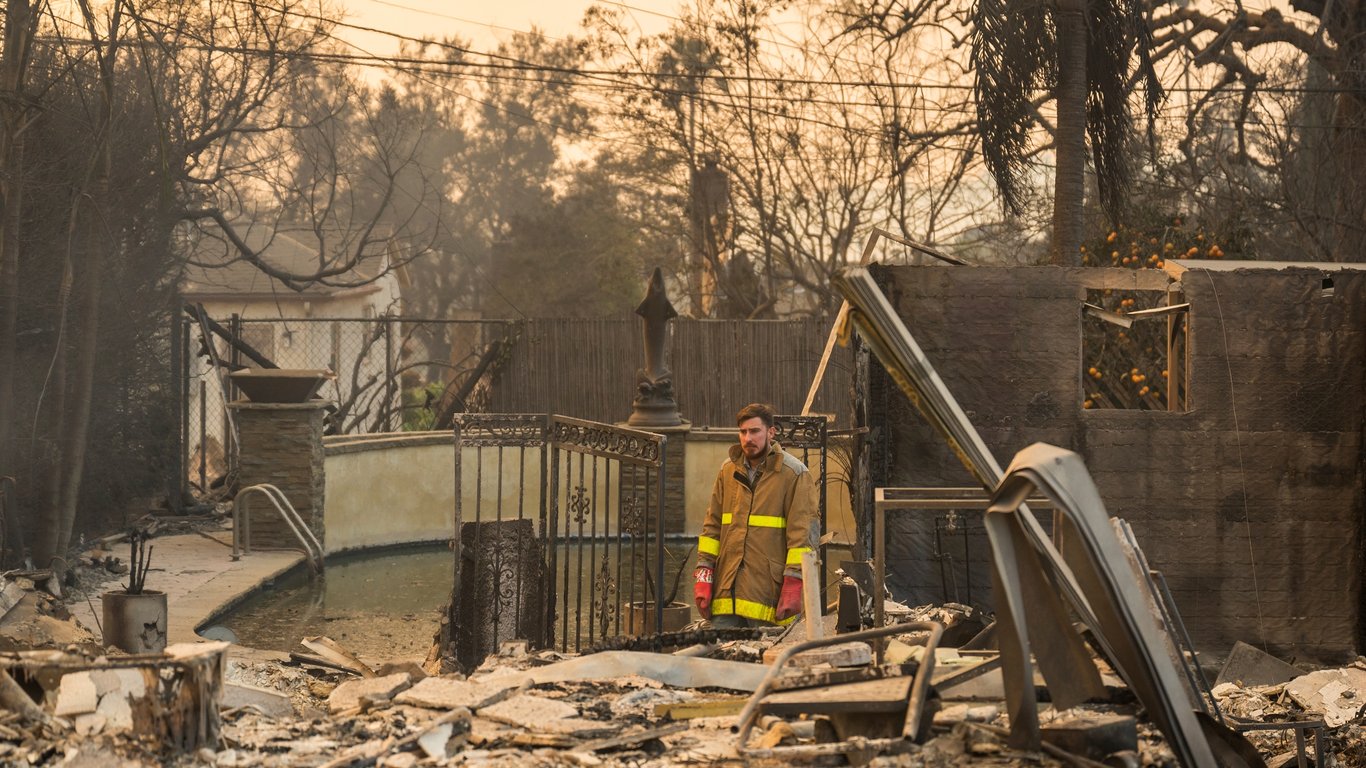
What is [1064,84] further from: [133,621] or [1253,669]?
[133,621]

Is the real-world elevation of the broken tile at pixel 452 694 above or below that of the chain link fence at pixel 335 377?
below

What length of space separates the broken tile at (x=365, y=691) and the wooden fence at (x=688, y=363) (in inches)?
595

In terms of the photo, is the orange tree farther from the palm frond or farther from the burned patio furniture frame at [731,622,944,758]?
the burned patio furniture frame at [731,622,944,758]

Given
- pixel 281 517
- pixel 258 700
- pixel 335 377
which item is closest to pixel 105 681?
pixel 258 700

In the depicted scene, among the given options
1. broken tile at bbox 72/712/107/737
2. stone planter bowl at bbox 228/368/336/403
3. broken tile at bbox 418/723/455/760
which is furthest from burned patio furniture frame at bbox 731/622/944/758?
stone planter bowl at bbox 228/368/336/403

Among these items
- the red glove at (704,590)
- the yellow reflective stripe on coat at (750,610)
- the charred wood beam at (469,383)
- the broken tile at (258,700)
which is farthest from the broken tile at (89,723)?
the charred wood beam at (469,383)

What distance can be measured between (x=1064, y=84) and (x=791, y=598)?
9.22 m

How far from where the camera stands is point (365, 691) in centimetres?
617

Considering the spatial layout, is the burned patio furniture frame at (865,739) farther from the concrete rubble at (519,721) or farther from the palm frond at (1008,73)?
the palm frond at (1008,73)

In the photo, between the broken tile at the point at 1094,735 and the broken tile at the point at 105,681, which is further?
the broken tile at the point at 105,681

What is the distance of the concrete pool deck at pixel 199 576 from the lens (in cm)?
1157

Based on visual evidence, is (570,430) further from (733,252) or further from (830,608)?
(733,252)

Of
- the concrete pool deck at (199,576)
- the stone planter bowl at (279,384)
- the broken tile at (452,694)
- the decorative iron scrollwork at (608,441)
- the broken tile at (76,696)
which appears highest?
the stone planter bowl at (279,384)

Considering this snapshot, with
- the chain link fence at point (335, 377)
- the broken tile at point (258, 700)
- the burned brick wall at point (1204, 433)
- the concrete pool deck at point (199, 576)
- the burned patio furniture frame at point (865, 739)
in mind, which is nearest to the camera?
the burned patio furniture frame at point (865, 739)
